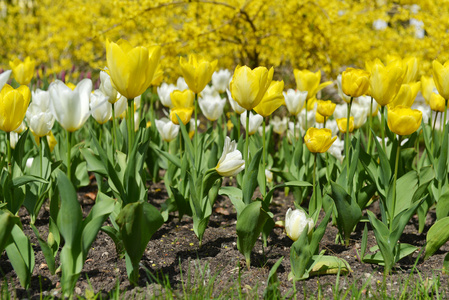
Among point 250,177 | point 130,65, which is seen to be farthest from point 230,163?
point 130,65

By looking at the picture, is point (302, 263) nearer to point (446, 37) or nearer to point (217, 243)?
point (217, 243)

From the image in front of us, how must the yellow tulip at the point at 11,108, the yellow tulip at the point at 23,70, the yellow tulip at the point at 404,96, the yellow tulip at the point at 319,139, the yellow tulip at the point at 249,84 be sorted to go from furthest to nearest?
the yellow tulip at the point at 23,70, the yellow tulip at the point at 404,96, the yellow tulip at the point at 319,139, the yellow tulip at the point at 249,84, the yellow tulip at the point at 11,108

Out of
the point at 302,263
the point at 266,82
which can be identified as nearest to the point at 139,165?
the point at 266,82

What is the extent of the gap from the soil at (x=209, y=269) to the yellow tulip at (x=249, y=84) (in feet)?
2.05

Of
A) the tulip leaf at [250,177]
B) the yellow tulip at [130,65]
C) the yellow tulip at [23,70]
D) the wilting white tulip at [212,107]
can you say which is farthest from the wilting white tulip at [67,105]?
the yellow tulip at [23,70]

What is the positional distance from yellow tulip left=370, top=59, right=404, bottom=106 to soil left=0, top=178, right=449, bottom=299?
67 cm

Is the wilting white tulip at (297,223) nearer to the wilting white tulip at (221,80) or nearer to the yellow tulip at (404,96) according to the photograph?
the yellow tulip at (404,96)

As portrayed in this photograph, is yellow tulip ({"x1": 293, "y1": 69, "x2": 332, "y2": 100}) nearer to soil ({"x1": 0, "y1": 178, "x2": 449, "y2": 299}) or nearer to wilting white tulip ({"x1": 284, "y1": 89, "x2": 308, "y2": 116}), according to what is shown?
wilting white tulip ({"x1": 284, "y1": 89, "x2": 308, "y2": 116})

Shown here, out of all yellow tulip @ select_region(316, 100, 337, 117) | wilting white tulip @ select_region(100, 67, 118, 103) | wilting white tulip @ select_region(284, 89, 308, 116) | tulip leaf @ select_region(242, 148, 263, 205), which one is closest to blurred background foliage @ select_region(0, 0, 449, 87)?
wilting white tulip @ select_region(284, 89, 308, 116)

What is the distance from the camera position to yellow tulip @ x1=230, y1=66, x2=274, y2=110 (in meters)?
1.65

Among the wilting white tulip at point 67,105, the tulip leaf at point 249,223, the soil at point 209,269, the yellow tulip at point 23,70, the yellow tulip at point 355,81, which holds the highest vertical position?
the wilting white tulip at point 67,105

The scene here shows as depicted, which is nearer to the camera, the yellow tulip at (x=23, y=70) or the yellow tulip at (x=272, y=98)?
the yellow tulip at (x=272, y=98)

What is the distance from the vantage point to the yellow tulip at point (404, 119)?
1570 millimetres

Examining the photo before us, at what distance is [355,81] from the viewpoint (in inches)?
73.1
